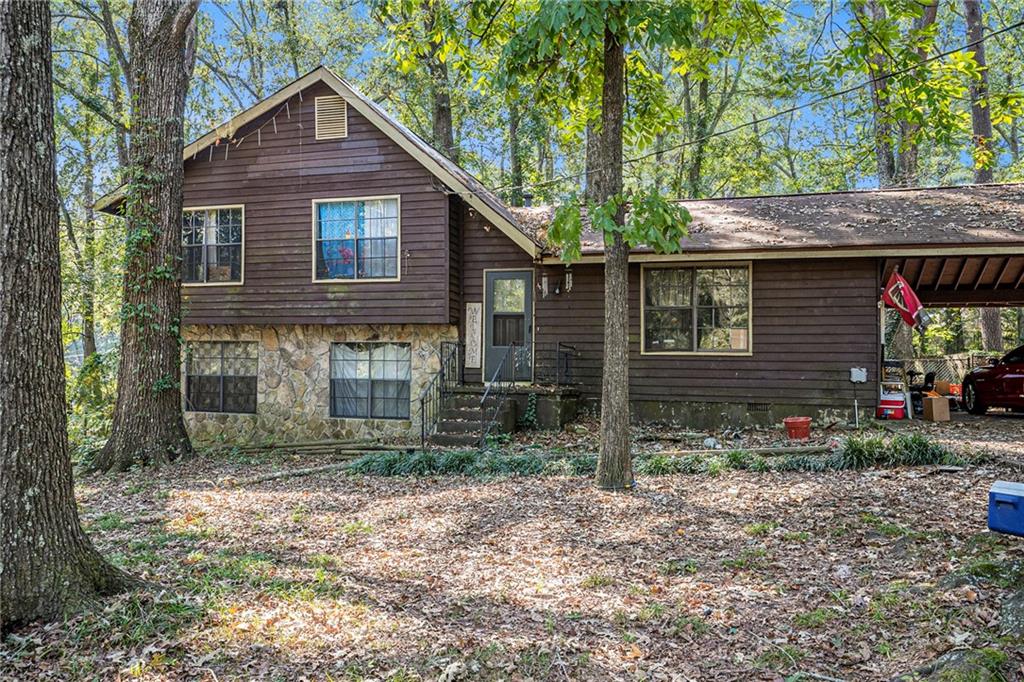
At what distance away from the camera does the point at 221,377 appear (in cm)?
1454

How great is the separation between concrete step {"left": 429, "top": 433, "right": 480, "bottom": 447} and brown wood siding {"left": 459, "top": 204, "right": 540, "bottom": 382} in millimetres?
2438

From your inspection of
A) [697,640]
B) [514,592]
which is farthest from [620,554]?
[697,640]

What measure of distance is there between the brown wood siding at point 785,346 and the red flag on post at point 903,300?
355 mm

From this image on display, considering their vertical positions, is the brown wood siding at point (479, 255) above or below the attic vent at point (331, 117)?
below

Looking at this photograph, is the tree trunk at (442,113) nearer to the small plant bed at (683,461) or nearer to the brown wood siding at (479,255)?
the brown wood siding at (479,255)

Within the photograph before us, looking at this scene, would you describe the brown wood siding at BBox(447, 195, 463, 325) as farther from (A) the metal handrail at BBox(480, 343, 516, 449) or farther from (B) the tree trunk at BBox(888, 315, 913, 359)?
(B) the tree trunk at BBox(888, 315, 913, 359)

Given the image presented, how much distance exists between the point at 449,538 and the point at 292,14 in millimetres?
22914

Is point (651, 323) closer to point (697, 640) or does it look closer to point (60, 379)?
point (697, 640)

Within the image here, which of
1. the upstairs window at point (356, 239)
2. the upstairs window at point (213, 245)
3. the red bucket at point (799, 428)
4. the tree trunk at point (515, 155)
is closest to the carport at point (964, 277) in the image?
the red bucket at point (799, 428)

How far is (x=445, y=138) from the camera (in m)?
22.8

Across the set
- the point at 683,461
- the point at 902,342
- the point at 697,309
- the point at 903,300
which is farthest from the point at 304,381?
the point at 902,342

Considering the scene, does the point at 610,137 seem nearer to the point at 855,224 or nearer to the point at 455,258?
the point at 455,258

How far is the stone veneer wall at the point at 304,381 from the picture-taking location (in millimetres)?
13391

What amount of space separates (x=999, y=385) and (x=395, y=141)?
12389mm
